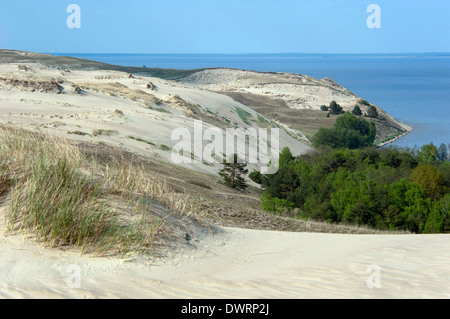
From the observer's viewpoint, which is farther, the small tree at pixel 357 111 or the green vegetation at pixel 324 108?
the green vegetation at pixel 324 108

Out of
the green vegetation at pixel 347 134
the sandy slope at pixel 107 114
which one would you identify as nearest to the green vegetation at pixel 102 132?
the sandy slope at pixel 107 114

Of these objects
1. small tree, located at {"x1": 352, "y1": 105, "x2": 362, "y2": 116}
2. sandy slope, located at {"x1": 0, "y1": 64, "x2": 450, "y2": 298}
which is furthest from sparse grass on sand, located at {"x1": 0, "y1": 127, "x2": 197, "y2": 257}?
small tree, located at {"x1": 352, "y1": 105, "x2": 362, "y2": 116}

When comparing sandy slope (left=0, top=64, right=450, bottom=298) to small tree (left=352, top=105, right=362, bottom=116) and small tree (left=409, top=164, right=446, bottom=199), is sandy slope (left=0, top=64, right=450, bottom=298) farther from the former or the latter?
small tree (left=352, top=105, right=362, bottom=116)

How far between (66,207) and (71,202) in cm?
11

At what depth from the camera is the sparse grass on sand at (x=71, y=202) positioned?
629 cm

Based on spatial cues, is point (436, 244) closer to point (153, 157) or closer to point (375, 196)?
point (375, 196)

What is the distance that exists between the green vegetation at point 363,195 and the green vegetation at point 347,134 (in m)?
22.3

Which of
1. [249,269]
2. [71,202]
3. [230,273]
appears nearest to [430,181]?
[249,269]

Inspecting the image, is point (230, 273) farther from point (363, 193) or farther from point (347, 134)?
point (347, 134)

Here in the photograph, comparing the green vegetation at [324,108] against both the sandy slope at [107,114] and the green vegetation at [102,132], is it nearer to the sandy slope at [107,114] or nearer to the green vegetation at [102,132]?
the sandy slope at [107,114]

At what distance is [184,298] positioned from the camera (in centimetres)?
523

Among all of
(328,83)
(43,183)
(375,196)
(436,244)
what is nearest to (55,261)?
(43,183)

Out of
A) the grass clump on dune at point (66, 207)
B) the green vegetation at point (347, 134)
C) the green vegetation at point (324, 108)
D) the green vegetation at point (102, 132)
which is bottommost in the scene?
the green vegetation at point (347, 134)
